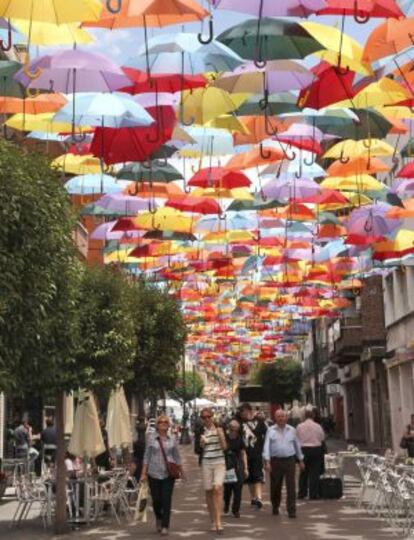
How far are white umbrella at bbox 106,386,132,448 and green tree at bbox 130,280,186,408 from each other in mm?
7035

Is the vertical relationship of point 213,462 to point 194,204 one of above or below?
below

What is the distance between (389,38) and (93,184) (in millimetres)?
7304

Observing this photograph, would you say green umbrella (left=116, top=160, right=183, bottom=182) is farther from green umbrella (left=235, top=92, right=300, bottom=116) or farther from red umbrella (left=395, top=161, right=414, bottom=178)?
red umbrella (left=395, top=161, right=414, bottom=178)

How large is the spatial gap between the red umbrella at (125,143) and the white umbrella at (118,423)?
782cm

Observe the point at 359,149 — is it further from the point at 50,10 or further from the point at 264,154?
the point at 50,10

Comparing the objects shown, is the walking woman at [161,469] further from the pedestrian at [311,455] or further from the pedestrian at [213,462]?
the pedestrian at [311,455]

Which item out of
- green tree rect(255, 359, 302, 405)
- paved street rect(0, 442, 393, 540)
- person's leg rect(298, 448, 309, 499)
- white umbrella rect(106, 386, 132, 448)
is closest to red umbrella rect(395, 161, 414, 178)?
paved street rect(0, 442, 393, 540)

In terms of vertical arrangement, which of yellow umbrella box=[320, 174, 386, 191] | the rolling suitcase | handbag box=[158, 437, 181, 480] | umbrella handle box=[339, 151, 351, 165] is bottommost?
the rolling suitcase

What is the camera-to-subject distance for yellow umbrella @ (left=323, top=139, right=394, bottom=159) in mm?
13875

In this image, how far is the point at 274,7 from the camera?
30.2 feet

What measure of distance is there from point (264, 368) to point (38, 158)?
216ft

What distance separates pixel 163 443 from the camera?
14.1m

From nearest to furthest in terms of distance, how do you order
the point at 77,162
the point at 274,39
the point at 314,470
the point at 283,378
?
1. the point at 274,39
2. the point at 77,162
3. the point at 314,470
4. the point at 283,378

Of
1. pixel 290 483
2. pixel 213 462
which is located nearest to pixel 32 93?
pixel 213 462
